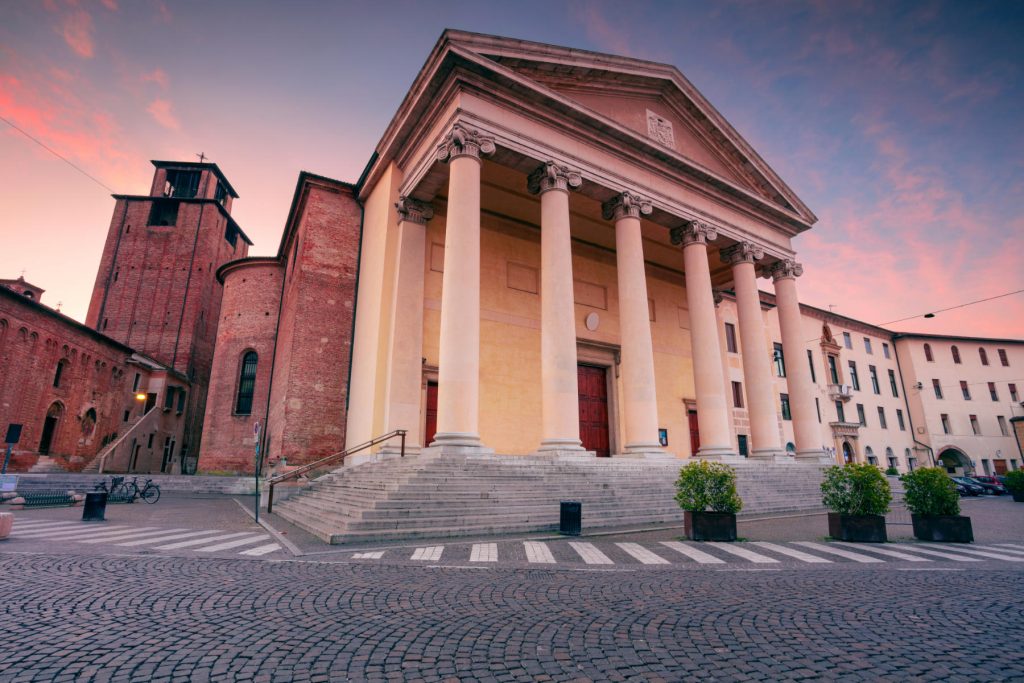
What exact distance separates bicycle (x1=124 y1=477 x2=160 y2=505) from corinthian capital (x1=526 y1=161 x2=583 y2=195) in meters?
16.4

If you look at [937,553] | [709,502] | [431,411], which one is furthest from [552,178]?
[937,553]

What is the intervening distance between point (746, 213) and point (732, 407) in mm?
10169

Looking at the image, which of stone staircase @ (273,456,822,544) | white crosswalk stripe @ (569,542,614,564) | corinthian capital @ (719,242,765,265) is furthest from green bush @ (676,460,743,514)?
corinthian capital @ (719,242,765,265)

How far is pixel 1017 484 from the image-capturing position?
20.2 m

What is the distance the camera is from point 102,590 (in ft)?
17.1

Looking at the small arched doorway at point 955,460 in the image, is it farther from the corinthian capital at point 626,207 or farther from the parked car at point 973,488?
the corinthian capital at point 626,207

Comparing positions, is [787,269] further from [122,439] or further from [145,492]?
[122,439]

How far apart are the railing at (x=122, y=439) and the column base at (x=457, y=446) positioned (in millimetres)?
24820

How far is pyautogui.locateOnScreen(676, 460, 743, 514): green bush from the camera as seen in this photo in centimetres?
929

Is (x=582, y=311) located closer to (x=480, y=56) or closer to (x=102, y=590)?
(x=480, y=56)

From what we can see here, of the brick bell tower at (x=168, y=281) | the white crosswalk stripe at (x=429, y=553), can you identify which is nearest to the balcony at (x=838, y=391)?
the white crosswalk stripe at (x=429, y=553)

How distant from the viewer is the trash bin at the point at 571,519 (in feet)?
31.9

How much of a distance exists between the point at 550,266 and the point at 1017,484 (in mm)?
21580

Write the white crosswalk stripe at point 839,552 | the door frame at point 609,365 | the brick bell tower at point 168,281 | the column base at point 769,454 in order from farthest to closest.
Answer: the brick bell tower at point 168,281
the door frame at point 609,365
the column base at point 769,454
the white crosswalk stripe at point 839,552
